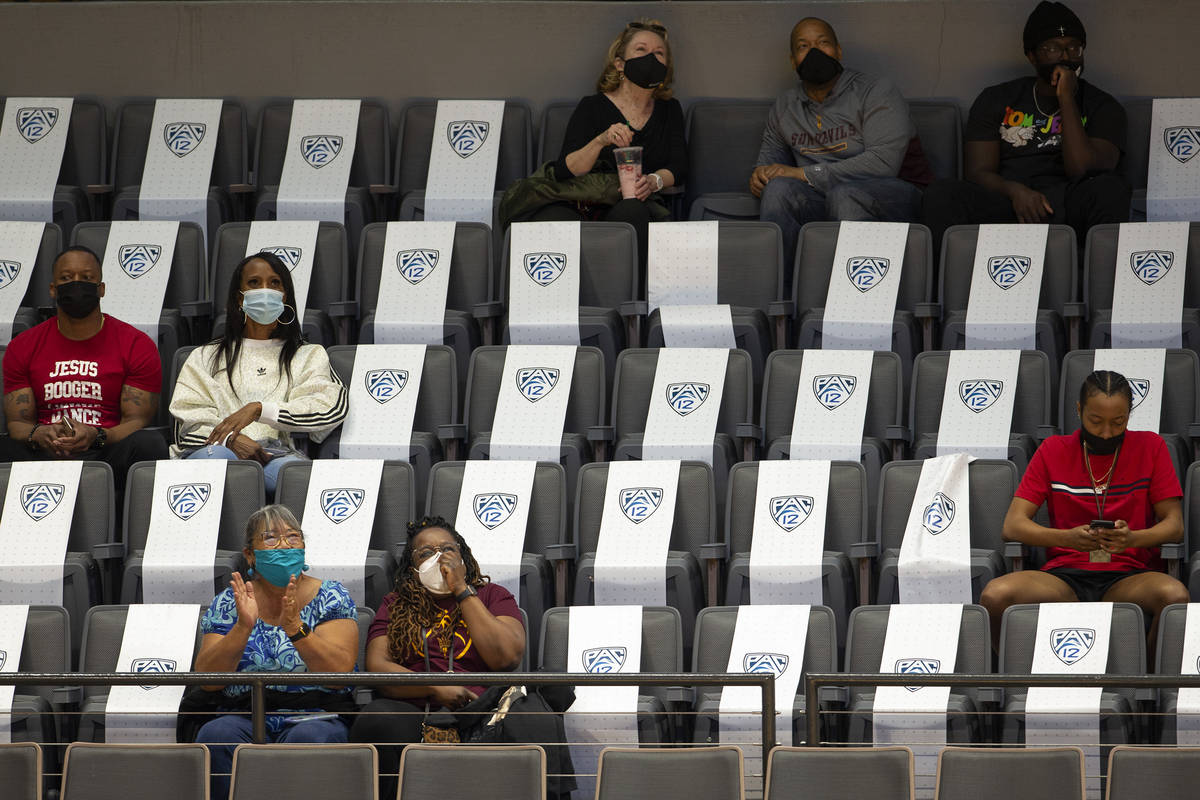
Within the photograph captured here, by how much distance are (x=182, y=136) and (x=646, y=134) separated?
1798mm

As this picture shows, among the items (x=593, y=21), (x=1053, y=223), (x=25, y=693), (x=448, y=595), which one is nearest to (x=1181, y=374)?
(x=1053, y=223)

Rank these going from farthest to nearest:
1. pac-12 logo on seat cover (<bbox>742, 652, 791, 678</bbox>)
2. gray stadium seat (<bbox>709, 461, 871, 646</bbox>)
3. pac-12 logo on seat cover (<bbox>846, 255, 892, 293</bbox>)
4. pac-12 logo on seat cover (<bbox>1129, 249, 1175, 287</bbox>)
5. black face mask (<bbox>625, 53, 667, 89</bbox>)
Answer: black face mask (<bbox>625, 53, 667, 89</bbox>) → pac-12 logo on seat cover (<bbox>846, 255, 892, 293</bbox>) → pac-12 logo on seat cover (<bbox>1129, 249, 1175, 287</bbox>) → gray stadium seat (<bbox>709, 461, 871, 646</bbox>) → pac-12 logo on seat cover (<bbox>742, 652, 791, 678</bbox>)

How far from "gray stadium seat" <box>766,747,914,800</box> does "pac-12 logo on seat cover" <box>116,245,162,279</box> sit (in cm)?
316

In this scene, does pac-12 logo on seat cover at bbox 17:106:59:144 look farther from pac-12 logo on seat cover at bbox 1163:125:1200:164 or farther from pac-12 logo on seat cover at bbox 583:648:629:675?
pac-12 logo on seat cover at bbox 1163:125:1200:164

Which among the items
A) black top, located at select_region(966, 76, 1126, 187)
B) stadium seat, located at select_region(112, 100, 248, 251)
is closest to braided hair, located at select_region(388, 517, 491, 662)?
stadium seat, located at select_region(112, 100, 248, 251)

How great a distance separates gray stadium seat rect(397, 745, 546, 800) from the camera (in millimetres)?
3793

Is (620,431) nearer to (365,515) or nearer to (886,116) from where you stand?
(365,515)

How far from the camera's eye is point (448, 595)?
14.4ft

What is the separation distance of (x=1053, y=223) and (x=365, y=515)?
2.69 m

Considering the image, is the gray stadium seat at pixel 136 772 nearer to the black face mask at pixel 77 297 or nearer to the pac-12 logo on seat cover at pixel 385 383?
the pac-12 logo on seat cover at pixel 385 383

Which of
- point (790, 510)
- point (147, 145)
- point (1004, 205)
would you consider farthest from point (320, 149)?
point (790, 510)

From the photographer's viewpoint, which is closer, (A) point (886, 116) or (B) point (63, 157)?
(A) point (886, 116)

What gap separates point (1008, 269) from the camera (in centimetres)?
572

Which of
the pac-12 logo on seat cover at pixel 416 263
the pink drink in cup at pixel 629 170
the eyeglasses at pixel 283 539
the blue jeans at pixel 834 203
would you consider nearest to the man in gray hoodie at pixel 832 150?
the blue jeans at pixel 834 203
